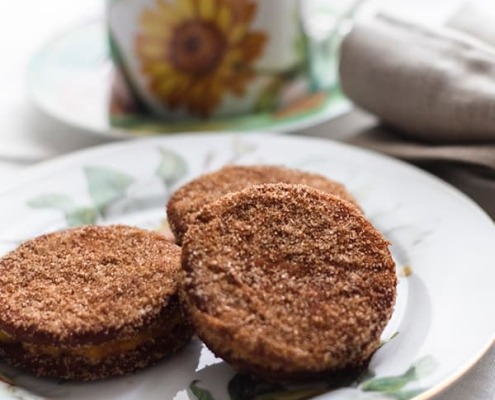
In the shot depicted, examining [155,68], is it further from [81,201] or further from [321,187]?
[321,187]

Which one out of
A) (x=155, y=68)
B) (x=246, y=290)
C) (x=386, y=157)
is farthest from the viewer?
(x=155, y=68)

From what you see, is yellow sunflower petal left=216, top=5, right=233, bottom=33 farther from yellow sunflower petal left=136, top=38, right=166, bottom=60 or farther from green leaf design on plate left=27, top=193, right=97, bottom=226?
green leaf design on plate left=27, top=193, right=97, bottom=226

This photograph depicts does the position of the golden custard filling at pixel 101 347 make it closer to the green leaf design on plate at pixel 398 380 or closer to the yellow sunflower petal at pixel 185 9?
the green leaf design on plate at pixel 398 380

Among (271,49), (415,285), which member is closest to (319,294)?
(415,285)

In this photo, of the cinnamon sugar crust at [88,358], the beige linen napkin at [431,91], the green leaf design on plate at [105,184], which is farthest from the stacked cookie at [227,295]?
the beige linen napkin at [431,91]

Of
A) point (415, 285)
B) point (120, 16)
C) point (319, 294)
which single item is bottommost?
point (415, 285)

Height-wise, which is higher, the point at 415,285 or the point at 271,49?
the point at 271,49

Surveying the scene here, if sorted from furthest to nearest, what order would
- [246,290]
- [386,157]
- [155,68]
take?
[155,68] → [386,157] → [246,290]
